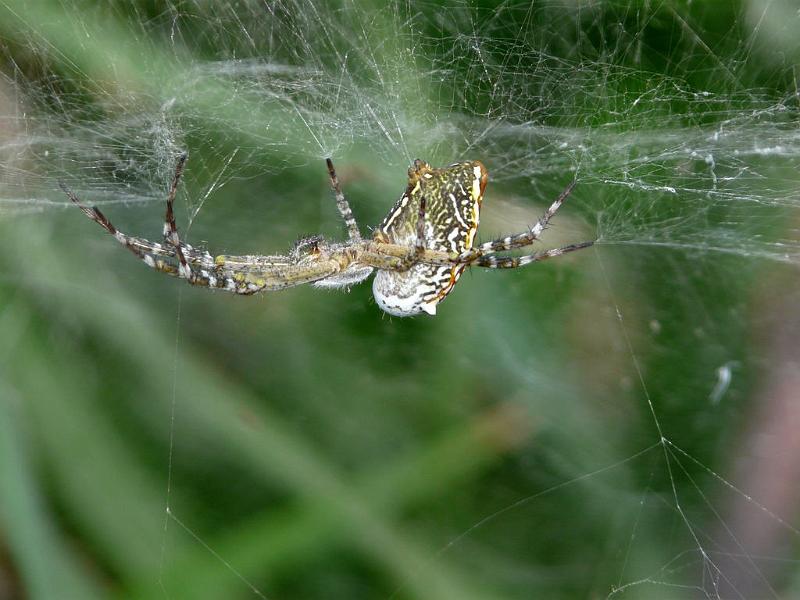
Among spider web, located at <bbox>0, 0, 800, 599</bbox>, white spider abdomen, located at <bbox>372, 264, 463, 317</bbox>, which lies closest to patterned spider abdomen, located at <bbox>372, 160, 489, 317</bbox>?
white spider abdomen, located at <bbox>372, 264, 463, 317</bbox>

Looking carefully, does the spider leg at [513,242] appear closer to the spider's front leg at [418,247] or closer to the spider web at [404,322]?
the spider's front leg at [418,247]

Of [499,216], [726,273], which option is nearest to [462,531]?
[499,216]

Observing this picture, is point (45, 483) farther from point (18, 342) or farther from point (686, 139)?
point (686, 139)

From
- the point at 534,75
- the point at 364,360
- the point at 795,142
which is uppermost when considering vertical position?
the point at 534,75

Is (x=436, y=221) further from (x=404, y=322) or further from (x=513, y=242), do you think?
(x=404, y=322)

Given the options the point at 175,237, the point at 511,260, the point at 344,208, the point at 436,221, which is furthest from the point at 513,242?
the point at 175,237

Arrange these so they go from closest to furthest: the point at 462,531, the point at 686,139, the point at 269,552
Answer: the point at 269,552
the point at 686,139
the point at 462,531

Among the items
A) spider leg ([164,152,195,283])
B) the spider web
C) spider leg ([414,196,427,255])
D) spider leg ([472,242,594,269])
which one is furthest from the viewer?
the spider web

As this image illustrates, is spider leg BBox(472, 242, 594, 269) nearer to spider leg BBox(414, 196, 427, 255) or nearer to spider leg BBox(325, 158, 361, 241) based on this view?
spider leg BBox(414, 196, 427, 255)
